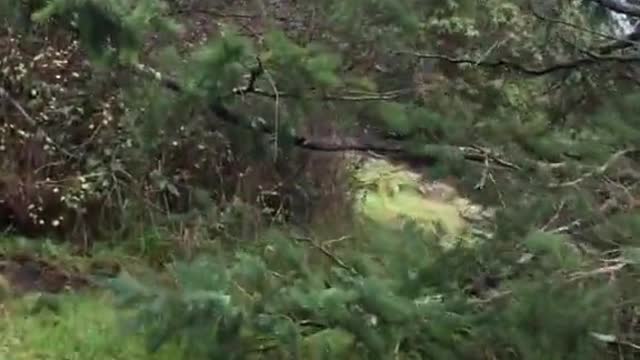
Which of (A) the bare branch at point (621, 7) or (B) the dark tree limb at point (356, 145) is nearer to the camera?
(B) the dark tree limb at point (356, 145)

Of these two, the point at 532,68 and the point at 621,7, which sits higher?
the point at 621,7

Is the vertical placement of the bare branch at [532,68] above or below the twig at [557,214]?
above

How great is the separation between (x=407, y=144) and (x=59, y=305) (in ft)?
7.64

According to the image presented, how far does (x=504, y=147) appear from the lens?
16.0 ft

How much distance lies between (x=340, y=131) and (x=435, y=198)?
439 centimetres

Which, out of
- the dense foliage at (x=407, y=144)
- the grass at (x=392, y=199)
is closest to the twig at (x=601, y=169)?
the dense foliage at (x=407, y=144)

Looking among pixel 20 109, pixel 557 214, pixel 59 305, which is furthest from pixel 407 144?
pixel 20 109

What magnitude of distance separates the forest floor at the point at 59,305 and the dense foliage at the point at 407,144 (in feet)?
1.32

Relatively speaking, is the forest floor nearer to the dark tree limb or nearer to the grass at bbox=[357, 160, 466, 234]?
the dark tree limb

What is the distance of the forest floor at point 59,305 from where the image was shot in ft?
18.5

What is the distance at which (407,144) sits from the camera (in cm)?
488

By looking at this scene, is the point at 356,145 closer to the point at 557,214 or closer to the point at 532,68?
the point at 532,68

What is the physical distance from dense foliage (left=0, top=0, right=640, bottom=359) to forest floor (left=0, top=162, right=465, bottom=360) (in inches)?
15.9

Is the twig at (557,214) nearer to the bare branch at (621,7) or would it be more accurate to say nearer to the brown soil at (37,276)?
the bare branch at (621,7)
